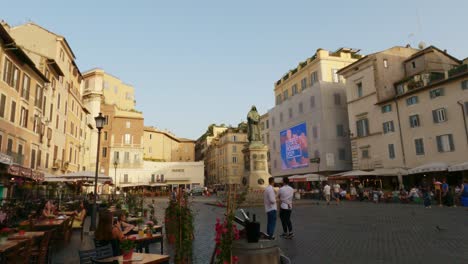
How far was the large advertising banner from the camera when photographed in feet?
150

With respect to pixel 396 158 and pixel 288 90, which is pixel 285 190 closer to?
pixel 396 158

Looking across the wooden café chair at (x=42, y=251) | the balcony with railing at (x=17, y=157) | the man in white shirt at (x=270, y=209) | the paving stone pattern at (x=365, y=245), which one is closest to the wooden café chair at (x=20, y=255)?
the wooden café chair at (x=42, y=251)

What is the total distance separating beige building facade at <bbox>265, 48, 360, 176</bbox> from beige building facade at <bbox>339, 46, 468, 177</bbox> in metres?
2.82

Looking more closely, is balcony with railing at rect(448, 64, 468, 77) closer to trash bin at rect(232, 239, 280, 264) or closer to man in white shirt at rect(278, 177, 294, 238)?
man in white shirt at rect(278, 177, 294, 238)

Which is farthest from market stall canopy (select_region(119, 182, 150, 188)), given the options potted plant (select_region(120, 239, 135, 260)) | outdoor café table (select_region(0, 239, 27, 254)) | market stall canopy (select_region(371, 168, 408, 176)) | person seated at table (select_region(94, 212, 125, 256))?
potted plant (select_region(120, 239, 135, 260))

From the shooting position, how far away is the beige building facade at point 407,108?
28.4m

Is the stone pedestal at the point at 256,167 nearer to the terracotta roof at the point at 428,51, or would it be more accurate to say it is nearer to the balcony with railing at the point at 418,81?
the balcony with railing at the point at 418,81

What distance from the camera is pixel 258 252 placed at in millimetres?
4688

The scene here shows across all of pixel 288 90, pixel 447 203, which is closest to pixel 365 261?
pixel 447 203

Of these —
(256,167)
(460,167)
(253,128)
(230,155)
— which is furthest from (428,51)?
(230,155)

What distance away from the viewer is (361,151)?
3825cm

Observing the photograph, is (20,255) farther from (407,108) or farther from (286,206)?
(407,108)

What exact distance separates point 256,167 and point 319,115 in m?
20.7

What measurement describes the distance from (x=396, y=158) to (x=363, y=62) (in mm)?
12408
